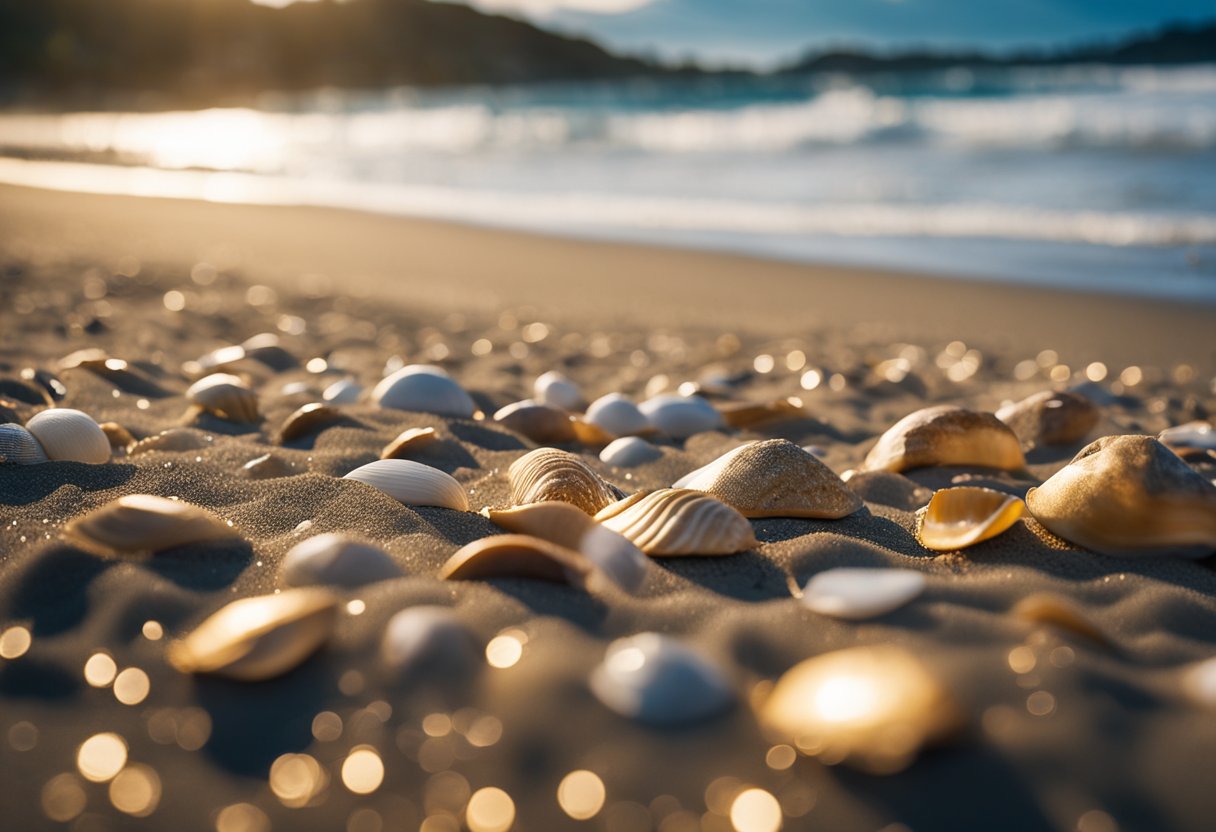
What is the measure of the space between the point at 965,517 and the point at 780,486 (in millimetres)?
304

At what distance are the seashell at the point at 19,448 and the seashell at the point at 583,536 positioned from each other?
898mm

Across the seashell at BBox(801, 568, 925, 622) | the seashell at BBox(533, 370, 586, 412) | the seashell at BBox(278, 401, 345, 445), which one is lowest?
the seashell at BBox(533, 370, 586, 412)

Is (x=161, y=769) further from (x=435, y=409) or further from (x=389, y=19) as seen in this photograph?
(x=389, y=19)

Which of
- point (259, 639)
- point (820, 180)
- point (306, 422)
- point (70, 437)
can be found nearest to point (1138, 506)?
point (259, 639)

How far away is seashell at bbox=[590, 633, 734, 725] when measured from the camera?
3.33 ft

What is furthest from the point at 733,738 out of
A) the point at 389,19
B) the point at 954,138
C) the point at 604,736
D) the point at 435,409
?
the point at 389,19

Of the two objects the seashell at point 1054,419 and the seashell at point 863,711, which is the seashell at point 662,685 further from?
the seashell at point 1054,419

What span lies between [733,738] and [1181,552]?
892mm

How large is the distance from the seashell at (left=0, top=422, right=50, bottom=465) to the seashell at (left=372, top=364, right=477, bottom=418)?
2.65 ft

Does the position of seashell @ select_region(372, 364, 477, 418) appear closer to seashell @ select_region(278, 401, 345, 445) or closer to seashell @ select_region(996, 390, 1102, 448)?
seashell @ select_region(278, 401, 345, 445)

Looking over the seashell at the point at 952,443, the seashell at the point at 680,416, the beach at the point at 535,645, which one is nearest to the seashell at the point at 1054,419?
the beach at the point at 535,645

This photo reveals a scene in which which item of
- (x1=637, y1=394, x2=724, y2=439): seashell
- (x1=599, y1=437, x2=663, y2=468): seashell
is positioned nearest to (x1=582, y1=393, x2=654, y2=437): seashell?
(x1=637, y1=394, x2=724, y2=439): seashell

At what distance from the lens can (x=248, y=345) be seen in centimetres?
317

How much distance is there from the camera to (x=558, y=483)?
5.32ft
